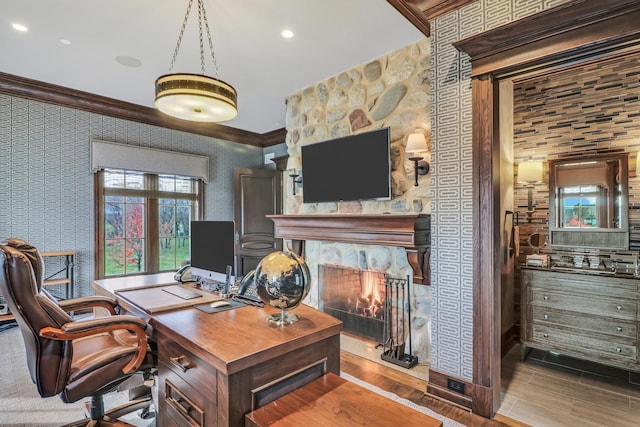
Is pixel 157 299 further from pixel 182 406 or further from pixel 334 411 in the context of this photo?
pixel 334 411

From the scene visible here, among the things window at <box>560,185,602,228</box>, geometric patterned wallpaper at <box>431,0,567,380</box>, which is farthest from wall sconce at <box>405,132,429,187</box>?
window at <box>560,185,602,228</box>

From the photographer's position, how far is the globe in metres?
1.49

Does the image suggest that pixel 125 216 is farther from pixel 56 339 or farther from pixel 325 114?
pixel 56 339

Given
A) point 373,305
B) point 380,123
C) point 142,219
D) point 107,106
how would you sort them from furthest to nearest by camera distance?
point 142,219
point 107,106
point 373,305
point 380,123

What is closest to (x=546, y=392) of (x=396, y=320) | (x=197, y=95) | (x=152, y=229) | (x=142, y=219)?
(x=396, y=320)

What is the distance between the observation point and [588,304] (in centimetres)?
265

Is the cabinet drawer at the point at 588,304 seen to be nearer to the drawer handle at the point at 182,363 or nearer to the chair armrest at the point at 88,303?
the drawer handle at the point at 182,363

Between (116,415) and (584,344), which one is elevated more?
(584,344)

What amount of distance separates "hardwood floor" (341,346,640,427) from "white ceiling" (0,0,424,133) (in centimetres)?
289

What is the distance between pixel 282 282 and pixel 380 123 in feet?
7.34

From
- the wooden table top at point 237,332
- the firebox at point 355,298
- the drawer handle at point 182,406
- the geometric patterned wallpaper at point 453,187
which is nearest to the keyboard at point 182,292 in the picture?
the wooden table top at point 237,332

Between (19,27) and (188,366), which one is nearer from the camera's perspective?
(188,366)

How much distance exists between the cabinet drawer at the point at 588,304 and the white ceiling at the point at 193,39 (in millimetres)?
2554

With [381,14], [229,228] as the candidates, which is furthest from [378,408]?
[381,14]
